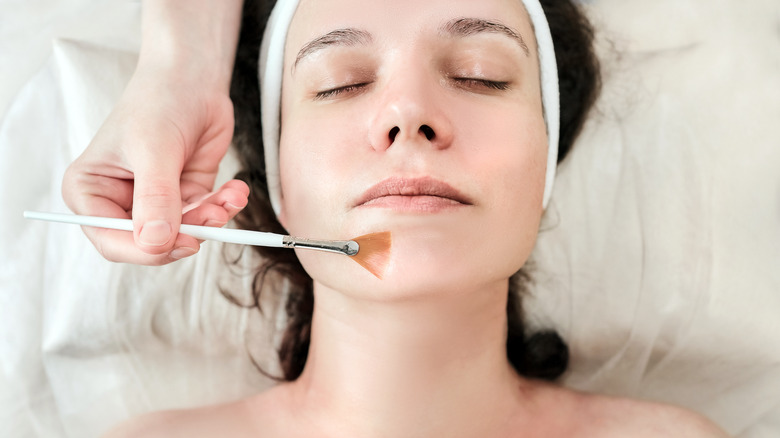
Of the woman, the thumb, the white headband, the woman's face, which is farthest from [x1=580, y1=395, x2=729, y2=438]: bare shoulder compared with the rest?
the thumb

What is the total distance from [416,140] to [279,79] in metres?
0.36

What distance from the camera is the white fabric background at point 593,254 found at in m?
1.54

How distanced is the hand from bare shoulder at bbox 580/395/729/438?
77cm

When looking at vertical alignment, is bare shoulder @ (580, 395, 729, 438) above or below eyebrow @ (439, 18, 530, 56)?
below

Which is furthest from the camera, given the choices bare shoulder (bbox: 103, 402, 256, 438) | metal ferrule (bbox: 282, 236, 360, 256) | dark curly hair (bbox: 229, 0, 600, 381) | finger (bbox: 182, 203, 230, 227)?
dark curly hair (bbox: 229, 0, 600, 381)

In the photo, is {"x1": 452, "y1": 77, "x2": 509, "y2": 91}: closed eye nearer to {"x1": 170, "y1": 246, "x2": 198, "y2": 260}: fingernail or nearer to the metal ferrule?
the metal ferrule

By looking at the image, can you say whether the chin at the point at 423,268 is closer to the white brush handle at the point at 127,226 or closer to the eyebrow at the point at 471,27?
the white brush handle at the point at 127,226

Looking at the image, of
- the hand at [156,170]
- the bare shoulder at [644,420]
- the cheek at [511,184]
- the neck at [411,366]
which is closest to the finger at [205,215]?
the hand at [156,170]

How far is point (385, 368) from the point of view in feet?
3.96

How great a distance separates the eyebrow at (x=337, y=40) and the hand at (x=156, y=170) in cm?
22

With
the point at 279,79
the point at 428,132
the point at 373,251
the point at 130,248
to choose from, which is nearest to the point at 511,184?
the point at 428,132

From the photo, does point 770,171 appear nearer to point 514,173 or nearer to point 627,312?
point 627,312

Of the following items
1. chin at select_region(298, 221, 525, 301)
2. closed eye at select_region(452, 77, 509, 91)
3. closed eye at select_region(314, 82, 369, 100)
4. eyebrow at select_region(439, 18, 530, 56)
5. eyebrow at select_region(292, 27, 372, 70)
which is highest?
eyebrow at select_region(292, 27, 372, 70)

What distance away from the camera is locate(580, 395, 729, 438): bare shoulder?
1.33m
